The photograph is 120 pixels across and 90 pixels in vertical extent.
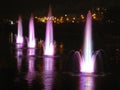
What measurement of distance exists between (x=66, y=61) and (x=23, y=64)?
3.24 m

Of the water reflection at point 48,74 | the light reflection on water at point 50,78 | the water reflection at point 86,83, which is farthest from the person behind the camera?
the water reflection at point 48,74

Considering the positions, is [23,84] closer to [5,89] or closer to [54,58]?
[5,89]

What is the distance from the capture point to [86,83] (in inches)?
779

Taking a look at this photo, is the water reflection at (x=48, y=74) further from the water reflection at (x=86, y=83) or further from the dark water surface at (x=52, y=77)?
the water reflection at (x=86, y=83)

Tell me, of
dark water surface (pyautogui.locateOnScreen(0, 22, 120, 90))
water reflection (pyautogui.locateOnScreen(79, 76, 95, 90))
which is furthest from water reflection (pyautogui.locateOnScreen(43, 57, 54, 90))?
water reflection (pyautogui.locateOnScreen(79, 76, 95, 90))

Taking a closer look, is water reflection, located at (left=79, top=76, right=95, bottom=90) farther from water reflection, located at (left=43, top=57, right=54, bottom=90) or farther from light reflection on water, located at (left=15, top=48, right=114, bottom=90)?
water reflection, located at (left=43, top=57, right=54, bottom=90)

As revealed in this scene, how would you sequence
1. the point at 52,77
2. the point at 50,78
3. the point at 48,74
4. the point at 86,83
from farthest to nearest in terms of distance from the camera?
1. the point at 48,74
2. the point at 52,77
3. the point at 50,78
4. the point at 86,83

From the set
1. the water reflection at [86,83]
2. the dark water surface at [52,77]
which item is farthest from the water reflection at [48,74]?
the water reflection at [86,83]

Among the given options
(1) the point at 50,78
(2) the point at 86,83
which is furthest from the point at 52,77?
(2) the point at 86,83

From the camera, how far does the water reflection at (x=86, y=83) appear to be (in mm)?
18788

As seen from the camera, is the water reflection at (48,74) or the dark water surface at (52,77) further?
the water reflection at (48,74)

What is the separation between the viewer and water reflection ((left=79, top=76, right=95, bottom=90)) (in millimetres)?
18788

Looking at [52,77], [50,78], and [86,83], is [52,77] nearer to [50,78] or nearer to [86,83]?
[50,78]

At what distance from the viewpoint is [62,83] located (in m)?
19.9
